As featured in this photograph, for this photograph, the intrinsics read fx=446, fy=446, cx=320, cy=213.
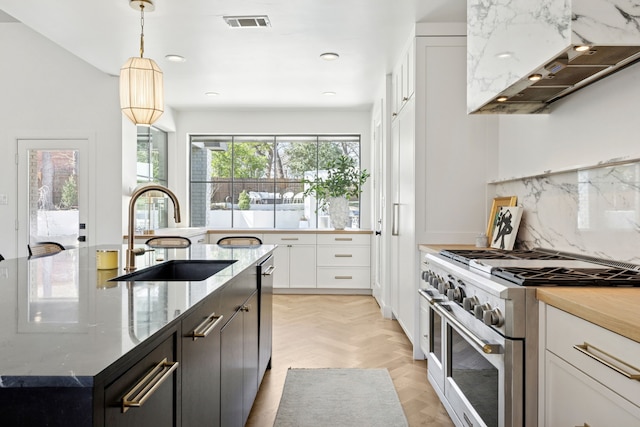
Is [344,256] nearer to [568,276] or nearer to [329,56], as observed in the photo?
[329,56]

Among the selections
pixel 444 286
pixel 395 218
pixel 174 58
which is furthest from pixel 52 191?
pixel 444 286

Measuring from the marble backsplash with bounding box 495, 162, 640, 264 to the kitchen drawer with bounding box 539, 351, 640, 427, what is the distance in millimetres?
758

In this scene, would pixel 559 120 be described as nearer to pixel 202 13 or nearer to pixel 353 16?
pixel 353 16

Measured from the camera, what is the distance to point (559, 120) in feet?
7.72

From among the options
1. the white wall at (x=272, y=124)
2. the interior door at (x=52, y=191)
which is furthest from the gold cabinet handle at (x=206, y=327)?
the white wall at (x=272, y=124)

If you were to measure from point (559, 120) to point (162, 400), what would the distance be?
7.50 feet

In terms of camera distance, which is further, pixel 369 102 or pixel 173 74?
pixel 369 102

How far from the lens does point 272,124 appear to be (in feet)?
20.5

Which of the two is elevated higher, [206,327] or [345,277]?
[206,327]

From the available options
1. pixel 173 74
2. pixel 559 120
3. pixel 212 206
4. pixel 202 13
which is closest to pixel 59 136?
pixel 173 74

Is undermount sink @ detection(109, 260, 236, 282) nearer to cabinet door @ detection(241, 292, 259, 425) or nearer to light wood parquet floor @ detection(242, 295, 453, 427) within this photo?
cabinet door @ detection(241, 292, 259, 425)

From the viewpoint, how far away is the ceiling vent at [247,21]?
3.15 meters

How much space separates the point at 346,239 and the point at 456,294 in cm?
377

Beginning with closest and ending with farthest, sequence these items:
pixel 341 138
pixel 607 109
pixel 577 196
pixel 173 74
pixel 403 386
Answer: pixel 607 109, pixel 577 196, pixel 403 386, pixel 173 74, pixel 341 138
